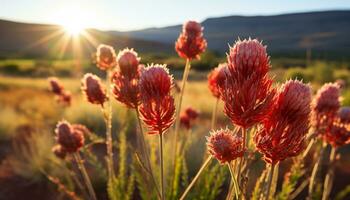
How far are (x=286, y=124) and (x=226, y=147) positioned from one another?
256mm

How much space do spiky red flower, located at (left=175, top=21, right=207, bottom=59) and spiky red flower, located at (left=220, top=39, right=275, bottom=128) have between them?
4.91 feet

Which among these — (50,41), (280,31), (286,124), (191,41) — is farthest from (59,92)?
(280,31)

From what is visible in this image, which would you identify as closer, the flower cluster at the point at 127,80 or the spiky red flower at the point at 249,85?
the spiky red flower at the point at 249,85

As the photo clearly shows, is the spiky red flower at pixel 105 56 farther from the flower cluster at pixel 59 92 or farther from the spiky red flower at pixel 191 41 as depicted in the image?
the flower cluster at pixel 59 92

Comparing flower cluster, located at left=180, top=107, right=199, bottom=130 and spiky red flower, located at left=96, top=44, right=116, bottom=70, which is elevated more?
spiky red flower, located at left=96, top=44, right=116, bottom=70

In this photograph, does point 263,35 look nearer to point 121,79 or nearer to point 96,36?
point 96,36

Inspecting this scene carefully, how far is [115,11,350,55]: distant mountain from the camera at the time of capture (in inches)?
4112

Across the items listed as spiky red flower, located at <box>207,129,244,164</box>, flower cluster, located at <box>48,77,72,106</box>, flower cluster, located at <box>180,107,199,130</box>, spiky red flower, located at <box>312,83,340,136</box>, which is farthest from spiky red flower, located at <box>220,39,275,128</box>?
flower cluster, located at <box>48,77,72,106</box>

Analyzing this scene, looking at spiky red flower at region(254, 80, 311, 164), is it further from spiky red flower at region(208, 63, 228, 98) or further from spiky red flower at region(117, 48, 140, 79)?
spiky red flower at region(208, 63, 228, 98)

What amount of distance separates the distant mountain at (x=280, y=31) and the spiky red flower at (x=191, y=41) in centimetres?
9638

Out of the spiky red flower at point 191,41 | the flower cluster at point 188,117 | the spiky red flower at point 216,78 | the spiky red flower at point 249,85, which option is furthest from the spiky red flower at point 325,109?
the flower cluster at point 188,117

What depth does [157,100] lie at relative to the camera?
1.83 meters

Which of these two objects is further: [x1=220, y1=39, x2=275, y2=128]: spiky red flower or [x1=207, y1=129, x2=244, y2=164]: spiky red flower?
[x1=207, y1=129, x2=244, y2=164]: spiky red flower

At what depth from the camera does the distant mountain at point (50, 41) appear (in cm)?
7594
